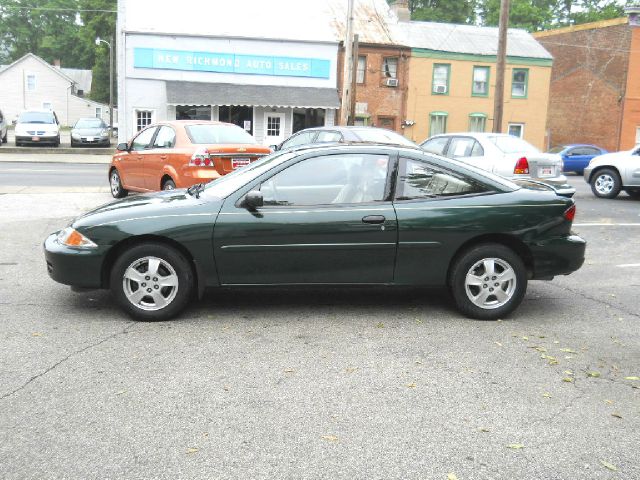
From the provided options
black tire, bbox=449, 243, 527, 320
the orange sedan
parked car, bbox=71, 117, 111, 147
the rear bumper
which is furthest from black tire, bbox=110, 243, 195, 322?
parked car, bbox=71, 117, 111, 147

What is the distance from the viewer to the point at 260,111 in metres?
34.5

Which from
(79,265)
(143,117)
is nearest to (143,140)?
(79,265)

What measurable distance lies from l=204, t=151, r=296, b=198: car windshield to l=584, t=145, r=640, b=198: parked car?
12.4 metres

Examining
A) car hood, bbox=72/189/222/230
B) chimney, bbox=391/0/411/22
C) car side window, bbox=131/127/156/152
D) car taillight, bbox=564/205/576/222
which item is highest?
chimney, bbox=391/0/411/22

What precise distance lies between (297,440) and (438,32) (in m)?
36.8

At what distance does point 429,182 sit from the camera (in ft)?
19.7

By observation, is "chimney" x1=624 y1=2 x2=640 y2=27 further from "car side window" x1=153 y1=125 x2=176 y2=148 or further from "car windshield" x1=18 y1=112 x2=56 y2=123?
"car side window" x1=153 y1=125 x2=176 y2=148

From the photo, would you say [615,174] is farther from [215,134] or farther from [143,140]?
[143,140]

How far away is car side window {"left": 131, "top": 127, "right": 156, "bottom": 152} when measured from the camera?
40.9 ft

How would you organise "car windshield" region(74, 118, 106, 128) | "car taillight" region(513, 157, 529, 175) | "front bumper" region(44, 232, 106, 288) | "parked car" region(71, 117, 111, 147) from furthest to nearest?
"car windshield" region(74, 118, 106, 128), "parked car" region(71, 117, 111, 147), "car taillight" region(513, 157, 529, 175), "front bumper" region(44, 232, 106, 288)

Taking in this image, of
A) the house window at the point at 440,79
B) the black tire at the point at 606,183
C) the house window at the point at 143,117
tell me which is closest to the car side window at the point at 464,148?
the black tire at the point at 606,183

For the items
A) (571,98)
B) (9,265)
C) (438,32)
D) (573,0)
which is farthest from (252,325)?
(573,0)

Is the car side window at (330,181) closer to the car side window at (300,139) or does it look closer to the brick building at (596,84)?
the car side window at (300,139)

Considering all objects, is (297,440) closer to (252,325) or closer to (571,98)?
(252,325)
